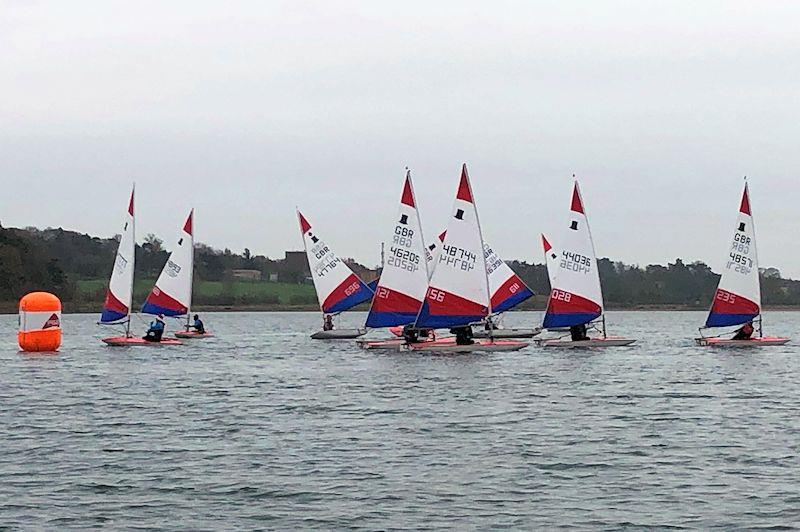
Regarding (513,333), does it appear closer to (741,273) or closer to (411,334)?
(741,273)

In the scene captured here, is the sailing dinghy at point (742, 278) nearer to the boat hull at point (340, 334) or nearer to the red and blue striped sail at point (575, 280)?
the red and blue striped sail at point (575, 280)

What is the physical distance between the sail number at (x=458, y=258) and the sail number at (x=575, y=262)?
5.26 metres

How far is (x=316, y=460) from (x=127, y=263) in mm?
33107

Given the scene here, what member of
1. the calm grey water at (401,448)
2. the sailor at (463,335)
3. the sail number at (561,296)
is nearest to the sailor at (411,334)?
the sailor at (463,335)

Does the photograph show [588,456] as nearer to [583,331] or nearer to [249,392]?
[249,392]

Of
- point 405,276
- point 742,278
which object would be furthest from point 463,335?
point 742,278

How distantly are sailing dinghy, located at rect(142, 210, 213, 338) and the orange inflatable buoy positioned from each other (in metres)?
8.23

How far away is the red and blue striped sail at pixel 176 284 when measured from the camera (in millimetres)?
57688

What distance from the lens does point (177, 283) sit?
5791 cm

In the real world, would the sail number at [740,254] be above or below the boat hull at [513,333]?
above

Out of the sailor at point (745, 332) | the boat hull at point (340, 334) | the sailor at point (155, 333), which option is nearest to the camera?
the sailor at point (745, 332)

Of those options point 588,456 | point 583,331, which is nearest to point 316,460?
point 588,456

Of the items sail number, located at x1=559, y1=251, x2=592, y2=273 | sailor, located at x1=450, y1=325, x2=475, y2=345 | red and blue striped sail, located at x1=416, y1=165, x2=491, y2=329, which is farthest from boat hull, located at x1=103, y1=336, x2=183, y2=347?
sail number, located at x1=559, y1=251, x2=592, y2=273

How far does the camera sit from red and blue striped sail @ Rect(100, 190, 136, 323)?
52.0 m
